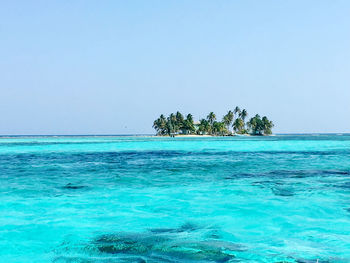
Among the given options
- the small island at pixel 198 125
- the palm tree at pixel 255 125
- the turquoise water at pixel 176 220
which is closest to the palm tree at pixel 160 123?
the small island at pixel 198 125

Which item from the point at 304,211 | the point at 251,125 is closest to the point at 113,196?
the point at 304,211

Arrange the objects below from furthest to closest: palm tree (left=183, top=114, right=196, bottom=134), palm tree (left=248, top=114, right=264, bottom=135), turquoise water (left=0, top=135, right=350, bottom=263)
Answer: palm tree (left=248, top=114, right=264, bottom=135), palm tree (left=183, top=114, right=196, bottom=134), turquoise water (left=0, top=135, right=350, bottom=263)

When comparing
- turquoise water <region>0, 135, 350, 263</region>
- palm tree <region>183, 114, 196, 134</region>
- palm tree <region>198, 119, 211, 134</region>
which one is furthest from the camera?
palm tree <region>198, 119, 211, 134</region>

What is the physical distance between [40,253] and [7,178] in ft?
40.5

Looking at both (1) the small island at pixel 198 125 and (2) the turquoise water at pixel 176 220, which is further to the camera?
(1) the small island at pixel 198 125

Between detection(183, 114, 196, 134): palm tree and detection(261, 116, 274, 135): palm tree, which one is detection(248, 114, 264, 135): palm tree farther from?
detection(183, 114, 196, 134): palm tree

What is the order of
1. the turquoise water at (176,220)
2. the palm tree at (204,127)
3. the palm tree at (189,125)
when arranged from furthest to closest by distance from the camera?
the palm tree at (204,127), the palm tree at (189,125), the turquoise water at (176,220)

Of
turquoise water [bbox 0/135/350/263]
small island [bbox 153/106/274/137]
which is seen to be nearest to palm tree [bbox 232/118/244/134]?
small island [bbox 153/106/274/137]

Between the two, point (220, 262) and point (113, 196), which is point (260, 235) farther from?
point (113, 196)

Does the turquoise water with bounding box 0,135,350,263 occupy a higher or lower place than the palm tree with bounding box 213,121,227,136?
lower

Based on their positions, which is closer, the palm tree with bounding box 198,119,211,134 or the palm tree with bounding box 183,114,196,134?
the palm tree with bounding box 183,114,196,134

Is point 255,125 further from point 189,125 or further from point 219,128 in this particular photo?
point 189,125

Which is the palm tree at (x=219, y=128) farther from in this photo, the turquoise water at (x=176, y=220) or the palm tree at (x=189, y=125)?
the turquoise water at (x=176, y=220)

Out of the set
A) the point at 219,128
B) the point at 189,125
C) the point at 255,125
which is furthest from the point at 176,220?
the point at 255,125
